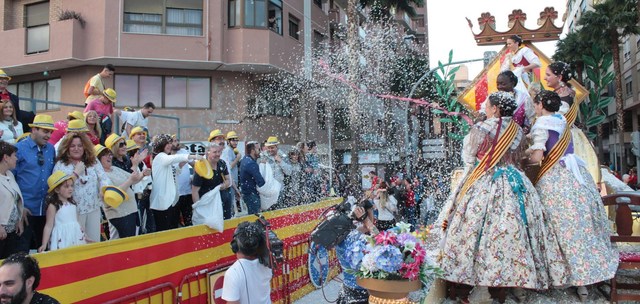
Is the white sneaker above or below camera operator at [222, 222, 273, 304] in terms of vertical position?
below

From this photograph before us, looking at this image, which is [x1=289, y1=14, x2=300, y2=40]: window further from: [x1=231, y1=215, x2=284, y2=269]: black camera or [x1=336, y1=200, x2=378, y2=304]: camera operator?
[x1=231, y1=215, x2=284, y2=269]: black camera

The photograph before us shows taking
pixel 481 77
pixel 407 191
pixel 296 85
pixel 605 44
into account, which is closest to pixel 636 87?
pixel 605 44

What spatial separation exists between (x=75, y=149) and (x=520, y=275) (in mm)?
4371

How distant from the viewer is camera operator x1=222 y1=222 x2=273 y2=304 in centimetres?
386

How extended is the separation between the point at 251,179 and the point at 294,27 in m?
17.4

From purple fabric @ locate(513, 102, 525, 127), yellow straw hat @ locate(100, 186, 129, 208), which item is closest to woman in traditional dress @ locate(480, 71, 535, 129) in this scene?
purple fabric @ locate(513, 102, 525, 127)

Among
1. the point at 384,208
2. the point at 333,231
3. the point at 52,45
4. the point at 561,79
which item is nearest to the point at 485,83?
the point at 561,79

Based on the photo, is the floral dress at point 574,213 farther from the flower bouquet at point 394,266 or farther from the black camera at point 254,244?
the black camera at point 254,244

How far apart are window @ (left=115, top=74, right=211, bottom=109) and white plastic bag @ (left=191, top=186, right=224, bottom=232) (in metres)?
15.7

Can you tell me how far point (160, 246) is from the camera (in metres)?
4.58

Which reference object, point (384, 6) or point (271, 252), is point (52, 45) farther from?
point (271, 252)

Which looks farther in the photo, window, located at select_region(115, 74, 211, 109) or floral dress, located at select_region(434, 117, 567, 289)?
window, located at select_region(115, 74, 211, 109)

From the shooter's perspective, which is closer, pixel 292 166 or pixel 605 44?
pixel 292 166

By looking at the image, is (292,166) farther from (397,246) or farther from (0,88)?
(397,246)
